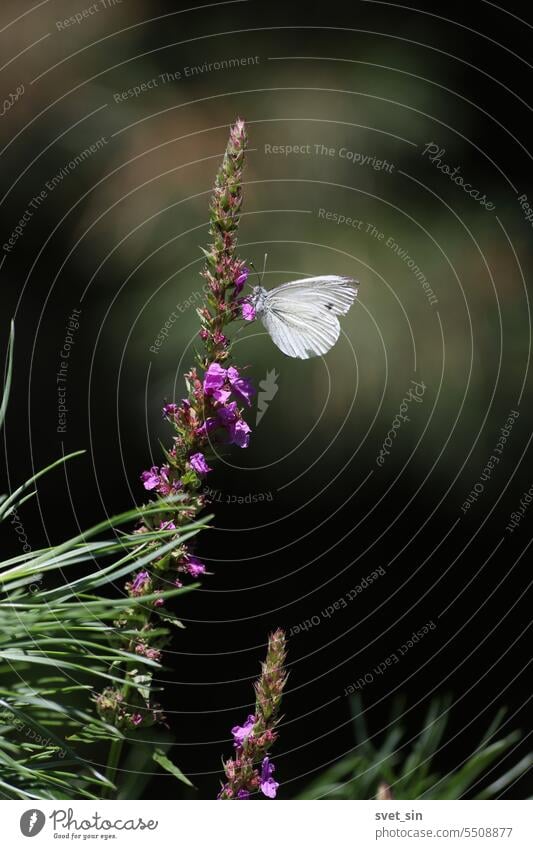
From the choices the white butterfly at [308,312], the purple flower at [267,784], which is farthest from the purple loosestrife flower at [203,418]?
the white butterfly at [308,312]

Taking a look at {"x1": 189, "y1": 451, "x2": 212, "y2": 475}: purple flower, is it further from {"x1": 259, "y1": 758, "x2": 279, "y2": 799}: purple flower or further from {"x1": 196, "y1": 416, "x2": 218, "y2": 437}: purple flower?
{"x1": 259, "y1": 758, "x2": 279, "y2": 799}: purple flower

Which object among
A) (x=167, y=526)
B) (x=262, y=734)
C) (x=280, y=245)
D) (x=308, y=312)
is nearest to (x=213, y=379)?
(x=167, y=526)

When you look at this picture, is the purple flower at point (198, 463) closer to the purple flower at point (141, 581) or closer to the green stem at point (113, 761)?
the purple flower at point (141, 581)

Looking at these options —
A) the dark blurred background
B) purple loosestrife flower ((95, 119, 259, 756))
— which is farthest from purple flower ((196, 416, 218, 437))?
the dark blurred background

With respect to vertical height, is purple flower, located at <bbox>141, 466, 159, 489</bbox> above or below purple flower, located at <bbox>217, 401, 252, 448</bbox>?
below

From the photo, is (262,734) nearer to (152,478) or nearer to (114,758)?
(114,758)

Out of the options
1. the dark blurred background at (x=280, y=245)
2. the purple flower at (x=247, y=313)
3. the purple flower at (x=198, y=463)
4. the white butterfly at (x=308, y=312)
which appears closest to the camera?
the purple flower at (x=198, y=463)

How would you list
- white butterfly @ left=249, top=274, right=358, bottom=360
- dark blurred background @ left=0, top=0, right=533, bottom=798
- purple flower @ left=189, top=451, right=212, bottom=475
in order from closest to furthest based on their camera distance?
1. purple flower @ left=189, top=451, right=212, bottom=475
2. white butterfly @ left=249, top=274, right=358, bottom=360
3. dark blurred background @ left=0, top=0, right=533, bottom=798
